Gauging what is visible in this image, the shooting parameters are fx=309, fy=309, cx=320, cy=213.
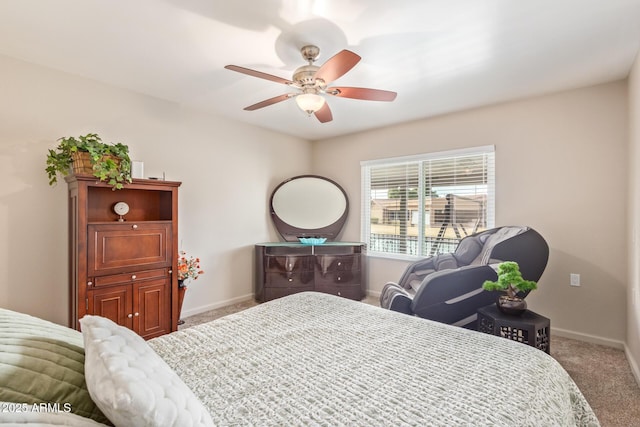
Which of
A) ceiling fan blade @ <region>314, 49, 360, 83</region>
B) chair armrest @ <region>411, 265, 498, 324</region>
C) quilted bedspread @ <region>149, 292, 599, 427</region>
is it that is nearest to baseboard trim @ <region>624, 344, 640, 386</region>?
chair armrest @ <region>411, 265, 498, 324</region>

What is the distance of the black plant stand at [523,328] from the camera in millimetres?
2192

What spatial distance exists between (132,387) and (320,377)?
0.67 meters

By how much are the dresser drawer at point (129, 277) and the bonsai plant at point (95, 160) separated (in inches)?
30.1

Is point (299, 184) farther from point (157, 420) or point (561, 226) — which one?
point (157, 420)

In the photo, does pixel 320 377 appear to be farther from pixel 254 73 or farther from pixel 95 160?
pixel 95 160

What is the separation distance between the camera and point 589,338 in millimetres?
2977

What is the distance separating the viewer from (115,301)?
263cm

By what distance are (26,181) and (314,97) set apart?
98.5 inches

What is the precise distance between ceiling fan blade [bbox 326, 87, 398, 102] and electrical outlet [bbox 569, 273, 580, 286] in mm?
2557

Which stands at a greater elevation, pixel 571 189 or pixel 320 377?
pixel 571 189

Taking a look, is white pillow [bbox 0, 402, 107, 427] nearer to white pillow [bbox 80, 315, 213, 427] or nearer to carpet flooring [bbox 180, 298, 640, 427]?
white pillow [bbox 80, 315, 213, 427]

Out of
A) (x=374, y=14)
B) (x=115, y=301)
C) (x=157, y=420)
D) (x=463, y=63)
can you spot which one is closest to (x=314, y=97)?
(x=374, y=14)

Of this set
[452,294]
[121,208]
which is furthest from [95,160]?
[452,294]

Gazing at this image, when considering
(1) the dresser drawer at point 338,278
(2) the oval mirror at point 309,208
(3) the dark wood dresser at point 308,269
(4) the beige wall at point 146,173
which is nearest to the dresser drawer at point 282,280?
(3) the dark wood dresser at point 308,269
